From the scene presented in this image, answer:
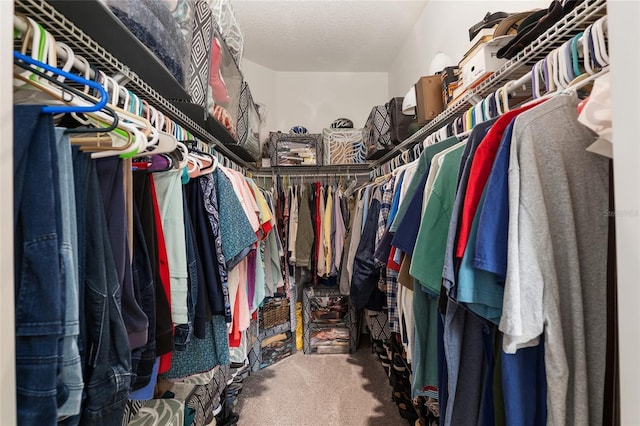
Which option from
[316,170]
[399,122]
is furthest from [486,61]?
[316,170]

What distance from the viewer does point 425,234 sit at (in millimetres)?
768

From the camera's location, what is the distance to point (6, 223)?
0.35 meters

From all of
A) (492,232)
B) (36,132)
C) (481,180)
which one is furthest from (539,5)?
(36,132)

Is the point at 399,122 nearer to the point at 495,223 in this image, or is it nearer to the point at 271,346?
the point at 495,223

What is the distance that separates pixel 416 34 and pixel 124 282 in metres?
2.69

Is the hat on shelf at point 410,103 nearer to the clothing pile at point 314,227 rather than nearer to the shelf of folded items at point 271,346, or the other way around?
the clothing pile at point 314,227

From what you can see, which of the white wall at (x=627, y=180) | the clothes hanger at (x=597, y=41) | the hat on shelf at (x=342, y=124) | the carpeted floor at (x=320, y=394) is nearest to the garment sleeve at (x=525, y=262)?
the white wall at (x=627, y=180)

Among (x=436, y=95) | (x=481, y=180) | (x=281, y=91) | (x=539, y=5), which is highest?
(x=281, y=91)

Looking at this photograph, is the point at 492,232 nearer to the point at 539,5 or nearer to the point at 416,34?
the point at 539,5

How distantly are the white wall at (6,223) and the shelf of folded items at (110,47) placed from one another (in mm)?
360

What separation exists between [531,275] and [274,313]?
2246mm

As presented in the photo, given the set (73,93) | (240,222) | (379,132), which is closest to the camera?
(73,93)

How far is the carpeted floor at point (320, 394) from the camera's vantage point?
1.76 meters

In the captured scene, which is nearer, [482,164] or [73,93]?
[73,93]
